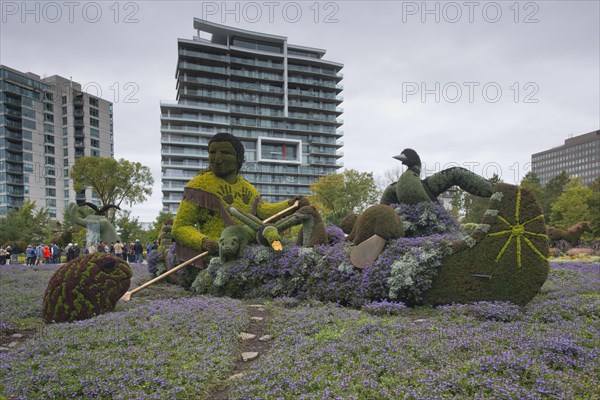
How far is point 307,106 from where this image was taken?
84.6 metres

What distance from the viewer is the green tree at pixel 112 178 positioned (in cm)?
4716

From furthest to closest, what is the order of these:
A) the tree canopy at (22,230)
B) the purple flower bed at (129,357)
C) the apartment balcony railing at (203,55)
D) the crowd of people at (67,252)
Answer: the apartment balcony railing at (203,55) < the tree canopy at (22,230) < the crowd of people at (67,252) < the purple flower bed at (129,357)

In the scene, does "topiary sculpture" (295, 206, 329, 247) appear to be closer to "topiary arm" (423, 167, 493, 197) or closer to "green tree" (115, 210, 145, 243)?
"topiary arm" (423, 167, 493, 197)

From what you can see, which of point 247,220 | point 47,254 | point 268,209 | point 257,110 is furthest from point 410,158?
point 257,110

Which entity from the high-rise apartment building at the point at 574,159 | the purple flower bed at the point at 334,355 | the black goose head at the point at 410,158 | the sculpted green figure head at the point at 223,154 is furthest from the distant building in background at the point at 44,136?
the high-rise apartment building at the point at 574,159

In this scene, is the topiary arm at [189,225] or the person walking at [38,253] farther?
the person walking at [38,253]

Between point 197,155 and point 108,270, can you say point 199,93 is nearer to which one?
point 197,155

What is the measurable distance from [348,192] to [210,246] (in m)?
34.0

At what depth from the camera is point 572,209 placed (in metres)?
33.6

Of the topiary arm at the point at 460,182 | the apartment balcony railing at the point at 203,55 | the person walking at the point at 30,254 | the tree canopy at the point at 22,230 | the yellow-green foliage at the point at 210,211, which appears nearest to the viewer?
the topiary arm at the point at 460,182

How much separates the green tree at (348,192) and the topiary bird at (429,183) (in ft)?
104

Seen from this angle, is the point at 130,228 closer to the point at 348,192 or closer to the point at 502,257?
the point at 348,192

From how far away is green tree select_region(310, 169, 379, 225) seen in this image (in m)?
42.0

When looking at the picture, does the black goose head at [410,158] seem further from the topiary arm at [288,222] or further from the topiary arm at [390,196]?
the topiary arm at [288,222]
